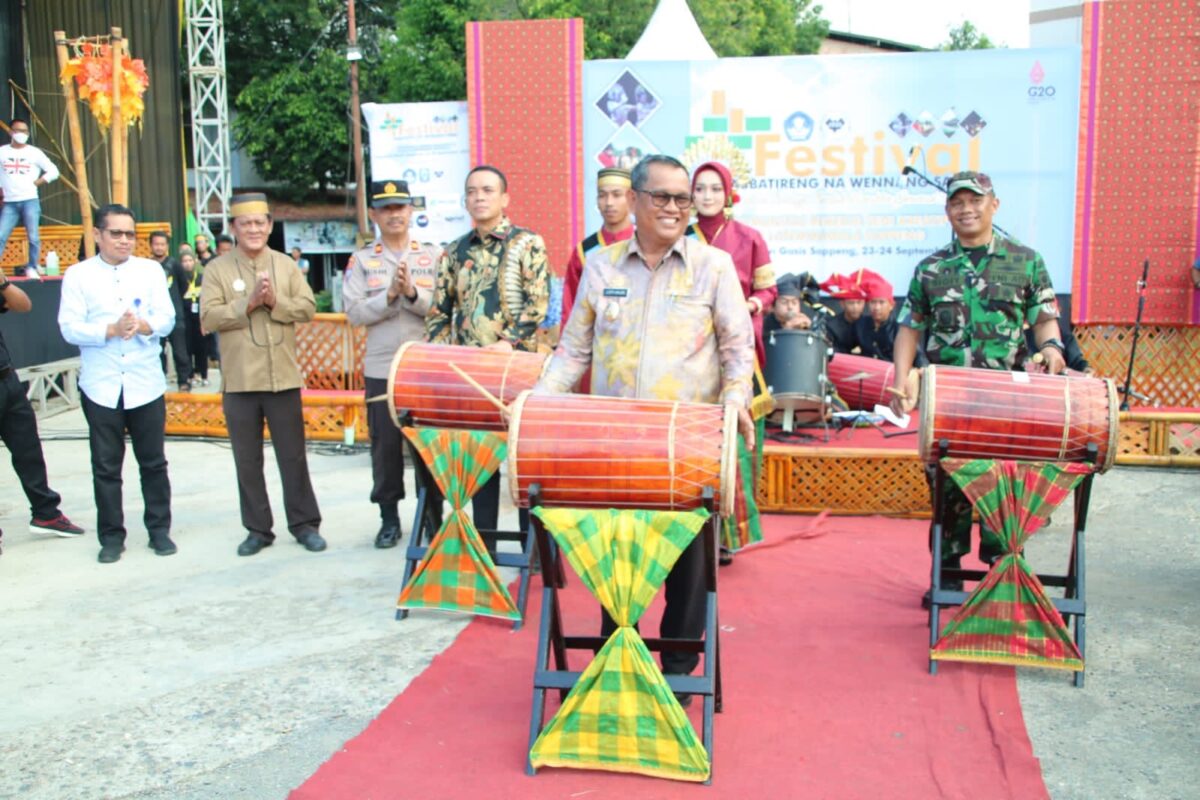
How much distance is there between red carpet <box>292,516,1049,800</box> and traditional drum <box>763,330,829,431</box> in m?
2.53

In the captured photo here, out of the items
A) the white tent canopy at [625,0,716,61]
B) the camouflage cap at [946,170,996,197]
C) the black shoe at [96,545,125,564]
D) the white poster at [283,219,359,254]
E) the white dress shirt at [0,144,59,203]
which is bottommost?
the black shoe at [96,545,125,564]

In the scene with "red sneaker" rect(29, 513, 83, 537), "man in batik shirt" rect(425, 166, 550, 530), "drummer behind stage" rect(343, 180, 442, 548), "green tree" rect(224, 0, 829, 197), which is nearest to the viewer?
"man in batik shirt" rect(425, 166, 550, 530)

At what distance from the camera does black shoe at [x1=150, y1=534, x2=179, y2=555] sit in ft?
19.5

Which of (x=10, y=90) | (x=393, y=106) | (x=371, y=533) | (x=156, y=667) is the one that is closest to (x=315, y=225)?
(x=10, y=90)

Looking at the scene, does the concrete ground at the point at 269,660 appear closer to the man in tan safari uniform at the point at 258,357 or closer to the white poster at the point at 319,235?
the man in tan safari uniform at the point at 258,357

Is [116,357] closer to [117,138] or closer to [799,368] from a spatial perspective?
[799,368]

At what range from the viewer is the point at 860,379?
873cm

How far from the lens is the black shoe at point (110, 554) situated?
580cm

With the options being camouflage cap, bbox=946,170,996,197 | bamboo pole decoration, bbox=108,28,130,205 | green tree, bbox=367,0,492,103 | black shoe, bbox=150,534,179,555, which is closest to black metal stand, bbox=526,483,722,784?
camouflage cap, bbox=946,170,996,197

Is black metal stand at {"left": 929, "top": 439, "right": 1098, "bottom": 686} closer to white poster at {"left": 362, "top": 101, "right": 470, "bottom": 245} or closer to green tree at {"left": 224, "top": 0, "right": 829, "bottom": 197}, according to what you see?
white poster at {"left": 362, "top": 101, "right": 470, "bottom": 245}

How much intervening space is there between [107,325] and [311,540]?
145 cm

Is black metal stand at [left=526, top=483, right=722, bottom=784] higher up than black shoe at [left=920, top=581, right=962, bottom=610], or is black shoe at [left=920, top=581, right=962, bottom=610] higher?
black metal stand at [left=526, top=483, right=722, bottom=784]

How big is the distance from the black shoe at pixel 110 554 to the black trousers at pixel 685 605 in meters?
3.19

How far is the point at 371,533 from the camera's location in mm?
6367
